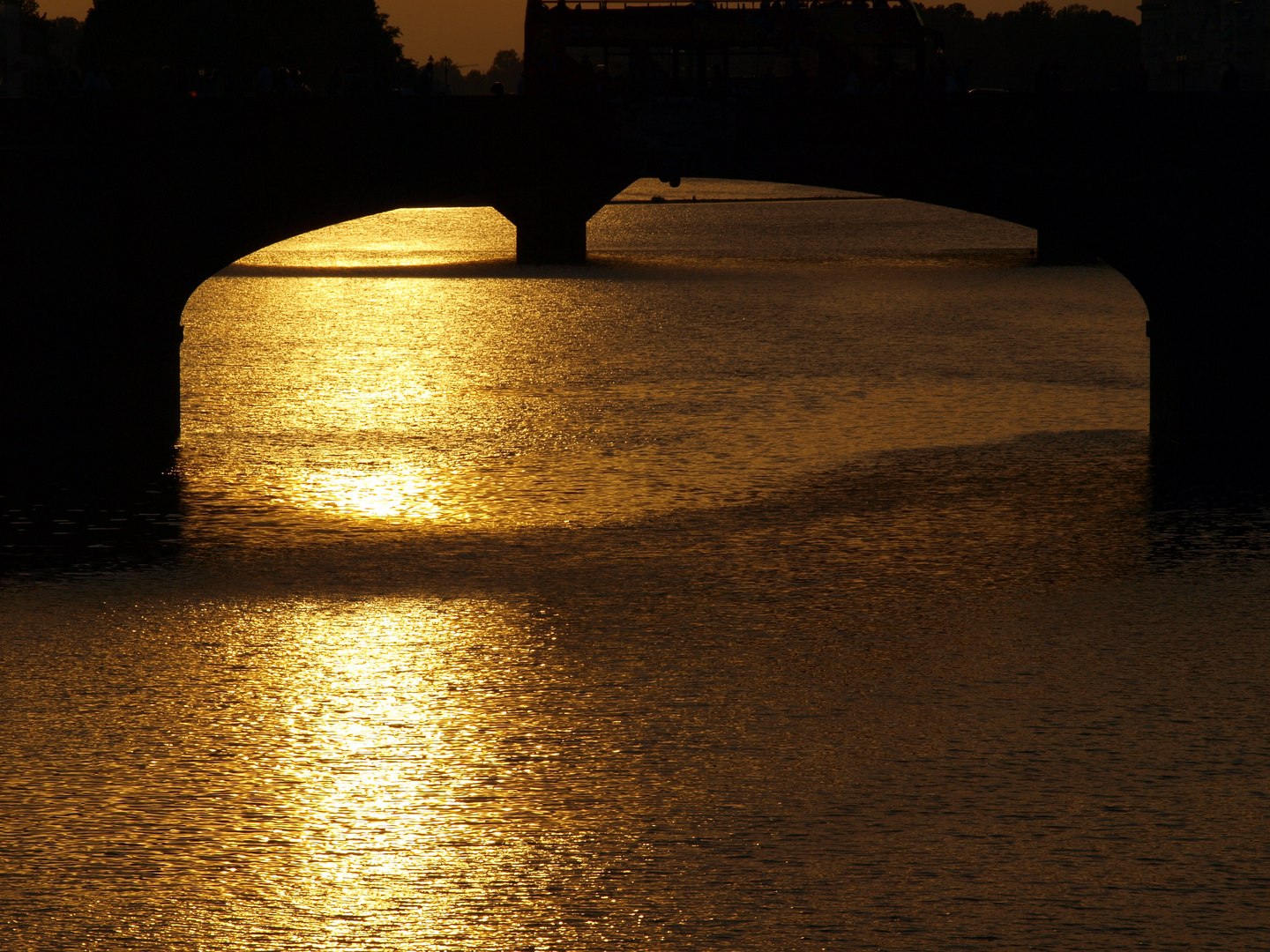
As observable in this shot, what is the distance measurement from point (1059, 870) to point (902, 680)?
16.1ft

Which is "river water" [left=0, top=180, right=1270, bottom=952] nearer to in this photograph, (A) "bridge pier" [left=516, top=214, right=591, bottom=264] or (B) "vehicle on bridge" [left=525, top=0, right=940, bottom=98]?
(B) "vehicle on bridge" [left=525, top=0, right=940, bottom=98]

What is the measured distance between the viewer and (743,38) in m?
38.1

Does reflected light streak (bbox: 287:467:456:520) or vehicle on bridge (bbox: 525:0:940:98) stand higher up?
vehicle on bridge (bbox: 525:0:940:98)

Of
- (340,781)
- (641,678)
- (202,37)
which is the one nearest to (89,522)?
(641,678)

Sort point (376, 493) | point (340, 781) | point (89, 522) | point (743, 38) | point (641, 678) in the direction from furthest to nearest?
point (743, 38)
point (376, 493)
point (89, 522)
point (641, 678)
point (340, 781)

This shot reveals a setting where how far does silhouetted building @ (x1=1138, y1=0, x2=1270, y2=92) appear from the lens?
69125 millimetres

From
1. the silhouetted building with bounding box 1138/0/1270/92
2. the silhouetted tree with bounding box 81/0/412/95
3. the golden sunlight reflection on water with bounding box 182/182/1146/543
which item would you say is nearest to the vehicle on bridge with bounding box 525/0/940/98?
the golden sunlight reflection on water with bounding box 182/182/1146/543

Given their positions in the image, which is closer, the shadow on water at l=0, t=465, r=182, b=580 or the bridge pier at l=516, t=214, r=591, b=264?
the shadow on water at l=0, t=465, r=182, b=580

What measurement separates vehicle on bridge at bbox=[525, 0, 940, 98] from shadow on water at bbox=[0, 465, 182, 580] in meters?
13.8

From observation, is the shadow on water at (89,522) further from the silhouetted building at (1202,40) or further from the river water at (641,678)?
the silhouetted building at (1202,40)

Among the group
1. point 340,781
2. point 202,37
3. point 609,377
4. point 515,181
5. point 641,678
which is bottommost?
point 340,781

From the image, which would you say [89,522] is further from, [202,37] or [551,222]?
[202,37]

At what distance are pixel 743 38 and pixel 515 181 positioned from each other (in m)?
12.3

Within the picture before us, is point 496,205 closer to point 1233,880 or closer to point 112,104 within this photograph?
point 112,104
